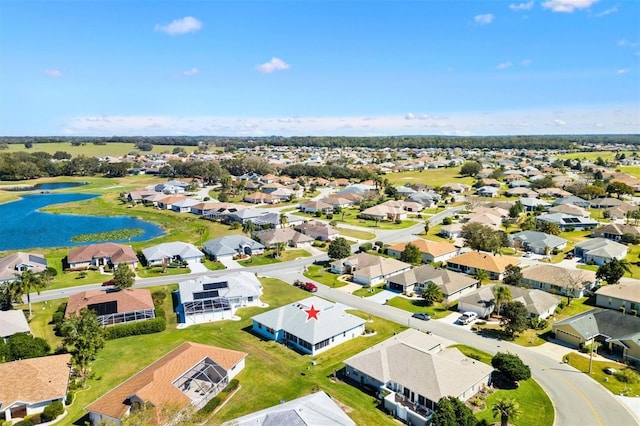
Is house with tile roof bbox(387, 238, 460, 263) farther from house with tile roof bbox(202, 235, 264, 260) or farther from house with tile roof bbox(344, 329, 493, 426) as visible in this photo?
house with tile roof bbox(344, 329, 493, 426)

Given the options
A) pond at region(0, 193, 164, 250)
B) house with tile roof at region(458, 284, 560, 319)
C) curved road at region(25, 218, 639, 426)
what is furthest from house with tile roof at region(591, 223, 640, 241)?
pond at region(0, 193, 164, 250)

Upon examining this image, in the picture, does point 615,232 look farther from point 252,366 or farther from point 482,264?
point 252,366

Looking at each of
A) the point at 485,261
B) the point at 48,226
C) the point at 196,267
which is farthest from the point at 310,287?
the point at 48,226

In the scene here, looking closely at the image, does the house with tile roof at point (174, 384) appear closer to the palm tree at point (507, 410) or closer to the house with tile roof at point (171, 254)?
the palm tree at point (507, 410)

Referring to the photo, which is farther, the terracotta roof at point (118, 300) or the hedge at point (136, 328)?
the terracotta roof at point (118, 300)

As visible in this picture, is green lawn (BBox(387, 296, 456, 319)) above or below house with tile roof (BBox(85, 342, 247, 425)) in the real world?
below

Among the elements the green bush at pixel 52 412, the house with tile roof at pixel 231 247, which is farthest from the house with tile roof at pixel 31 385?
the house with tile roof at pixel 231 247
